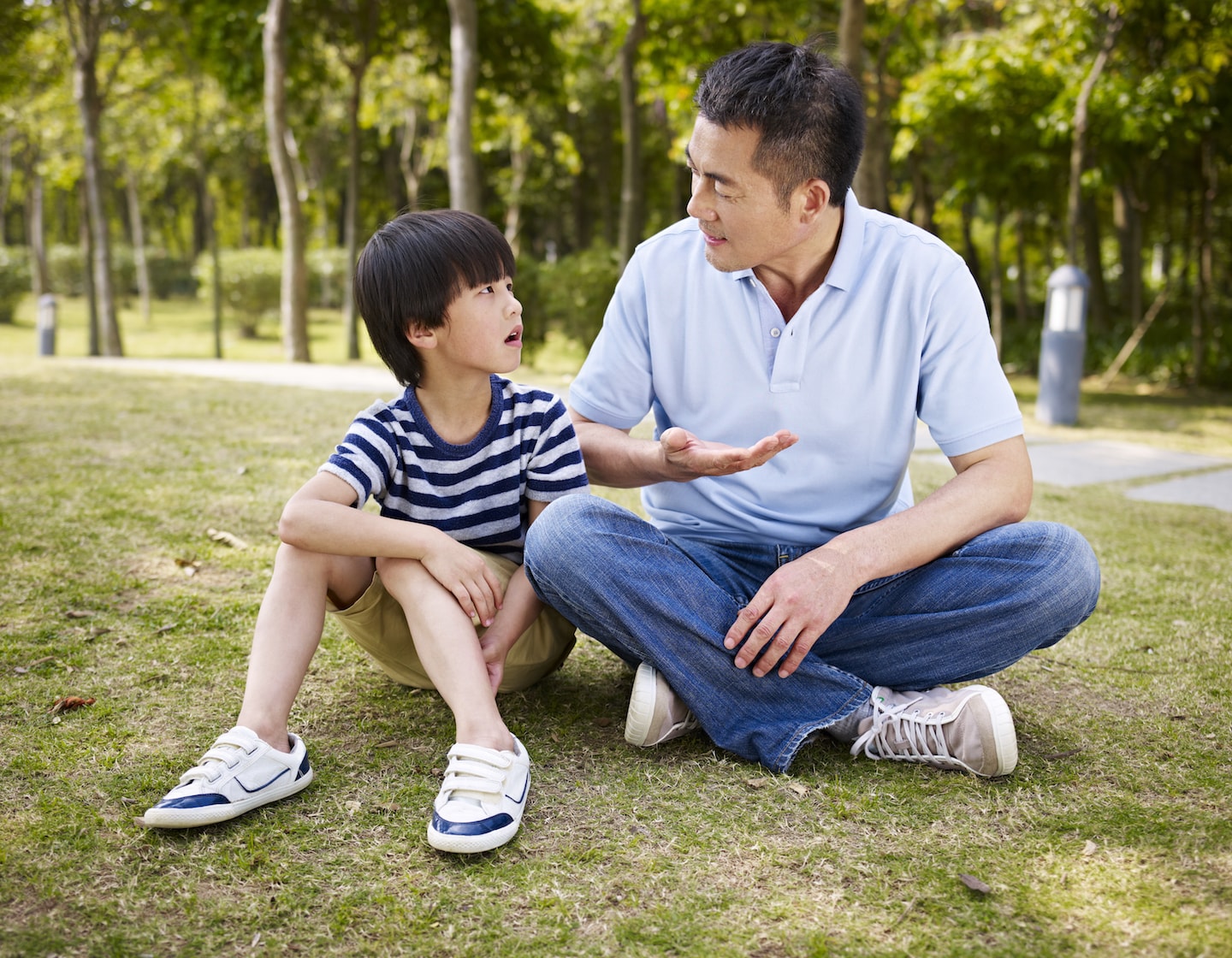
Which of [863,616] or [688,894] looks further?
[863,616]

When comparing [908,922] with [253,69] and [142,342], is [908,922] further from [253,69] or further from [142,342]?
[142,342]

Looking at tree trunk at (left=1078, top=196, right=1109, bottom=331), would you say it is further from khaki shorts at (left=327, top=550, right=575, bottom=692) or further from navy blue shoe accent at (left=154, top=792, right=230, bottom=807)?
navy blue shoe accent at (left=154, top=792, right=230, bottom=807)

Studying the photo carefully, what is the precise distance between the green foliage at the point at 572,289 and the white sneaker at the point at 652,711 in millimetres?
8769

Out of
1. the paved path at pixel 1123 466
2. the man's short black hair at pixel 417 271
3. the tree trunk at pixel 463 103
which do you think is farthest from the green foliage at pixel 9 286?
the man's short black hair at pixel 417 271

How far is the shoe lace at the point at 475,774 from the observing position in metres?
1.70

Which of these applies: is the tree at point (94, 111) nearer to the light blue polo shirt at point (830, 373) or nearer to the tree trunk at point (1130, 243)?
the light blue polo shirt at point (830, 373)

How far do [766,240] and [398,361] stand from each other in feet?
2.67

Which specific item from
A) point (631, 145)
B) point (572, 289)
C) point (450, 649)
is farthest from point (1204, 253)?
point (450, 649)

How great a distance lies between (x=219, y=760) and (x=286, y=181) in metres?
10.2

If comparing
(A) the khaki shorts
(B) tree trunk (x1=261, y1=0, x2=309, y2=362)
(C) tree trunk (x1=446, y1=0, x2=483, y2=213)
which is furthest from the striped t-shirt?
(B) tree trunk (x1=261, y1=0, x2=309, y2=362)

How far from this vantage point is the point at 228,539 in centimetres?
354

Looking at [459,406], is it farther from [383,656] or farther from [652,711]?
[652,711]

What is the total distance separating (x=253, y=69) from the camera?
11797 mm

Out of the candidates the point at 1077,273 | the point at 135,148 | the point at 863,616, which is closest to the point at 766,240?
the point at 863,616
